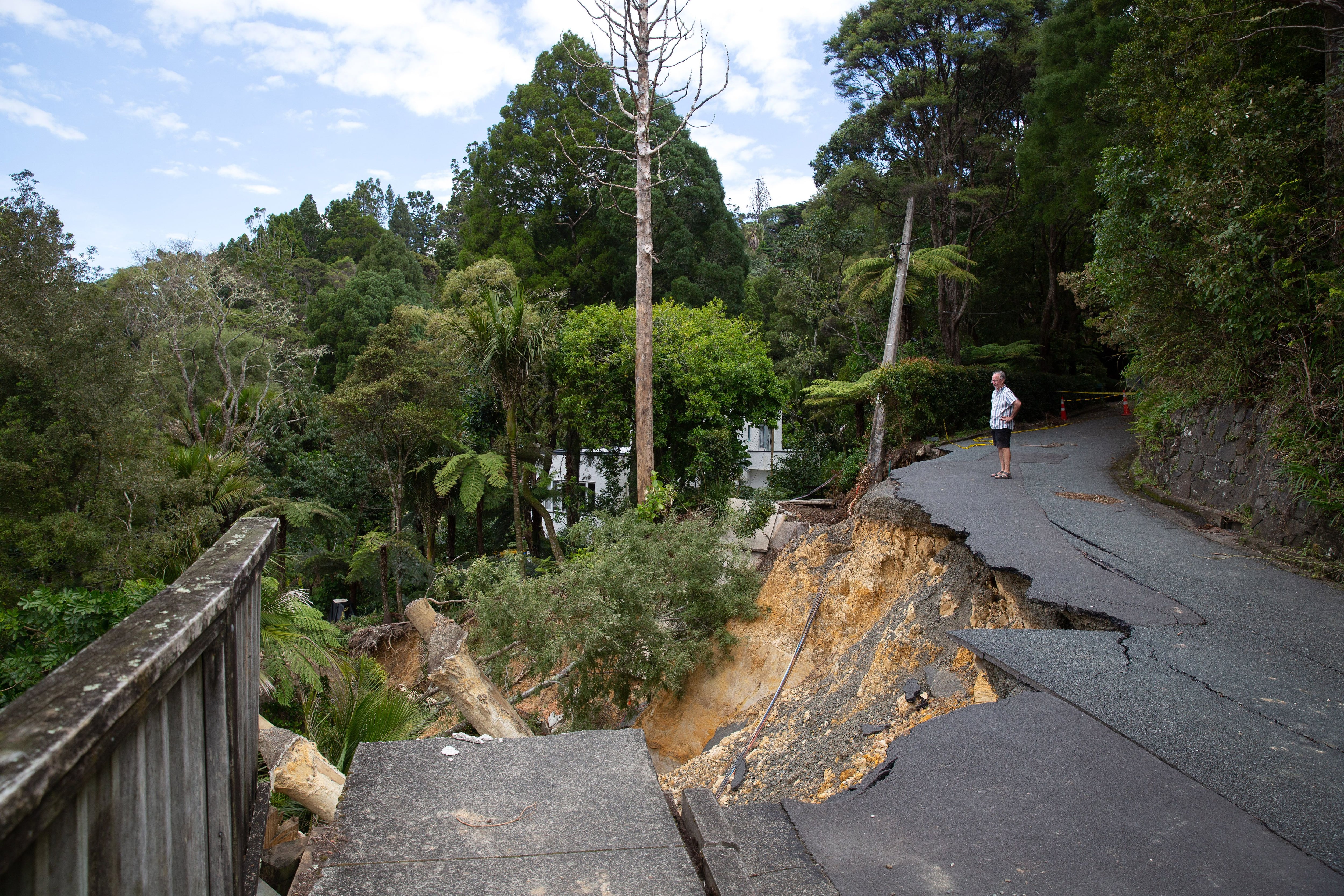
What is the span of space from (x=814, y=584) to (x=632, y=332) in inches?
311

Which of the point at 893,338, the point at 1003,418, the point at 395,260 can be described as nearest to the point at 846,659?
the point at 1003,418

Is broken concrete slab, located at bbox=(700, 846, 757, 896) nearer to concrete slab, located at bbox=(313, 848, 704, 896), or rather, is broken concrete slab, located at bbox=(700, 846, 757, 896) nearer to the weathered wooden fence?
concrete slab, located at bbox=(313, 848, 704, 896)

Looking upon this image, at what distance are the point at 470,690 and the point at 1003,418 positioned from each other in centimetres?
807

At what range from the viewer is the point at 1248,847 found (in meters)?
2.86

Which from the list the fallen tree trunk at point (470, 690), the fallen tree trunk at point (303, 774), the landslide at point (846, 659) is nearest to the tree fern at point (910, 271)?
the landslide at point (846, 659)

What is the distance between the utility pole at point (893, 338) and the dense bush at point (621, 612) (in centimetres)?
558

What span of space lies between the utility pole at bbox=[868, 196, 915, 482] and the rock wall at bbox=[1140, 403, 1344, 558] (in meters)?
5.61

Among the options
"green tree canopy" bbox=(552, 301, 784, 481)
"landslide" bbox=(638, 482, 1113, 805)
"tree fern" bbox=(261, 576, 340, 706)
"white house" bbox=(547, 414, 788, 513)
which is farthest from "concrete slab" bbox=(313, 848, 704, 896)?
"white house" bbox=(547, 414, 788, 513)

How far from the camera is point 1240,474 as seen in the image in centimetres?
820

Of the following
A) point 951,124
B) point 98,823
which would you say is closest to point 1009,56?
point 951,124

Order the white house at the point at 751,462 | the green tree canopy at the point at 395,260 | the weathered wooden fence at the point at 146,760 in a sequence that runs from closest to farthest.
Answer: the weathered wooden fence at the point at 146,760 → the white house at the point at 751,462 → the green tree canopy at the point at 395,260

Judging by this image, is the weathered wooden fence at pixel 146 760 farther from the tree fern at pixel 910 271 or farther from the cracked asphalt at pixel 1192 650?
the tree fern at pixel 910 271

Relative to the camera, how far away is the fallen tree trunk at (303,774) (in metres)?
4.09

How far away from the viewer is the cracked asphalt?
3350 mm
